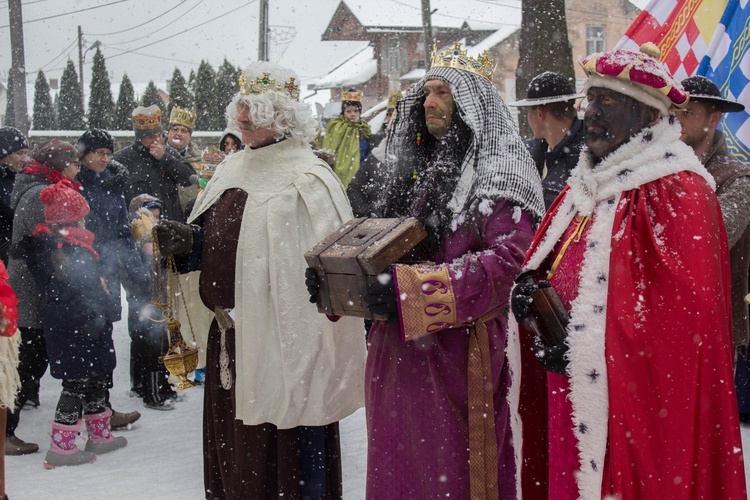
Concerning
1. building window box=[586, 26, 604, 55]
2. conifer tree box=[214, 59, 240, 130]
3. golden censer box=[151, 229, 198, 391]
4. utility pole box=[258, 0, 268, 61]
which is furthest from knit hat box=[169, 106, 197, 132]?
building window box=[586, 26, 604, 55]

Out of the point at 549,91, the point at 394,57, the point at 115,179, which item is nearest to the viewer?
the point at 549,91

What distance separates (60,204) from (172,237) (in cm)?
152

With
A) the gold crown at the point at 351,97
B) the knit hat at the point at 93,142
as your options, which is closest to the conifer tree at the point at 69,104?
the gold crown at the point at 351,97

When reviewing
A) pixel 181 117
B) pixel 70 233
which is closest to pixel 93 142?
pixel 70 233

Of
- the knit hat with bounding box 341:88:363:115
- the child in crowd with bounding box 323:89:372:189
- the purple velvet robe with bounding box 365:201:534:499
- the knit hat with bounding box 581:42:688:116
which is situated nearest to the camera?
the knit hat with bounding box 581:42:688:116

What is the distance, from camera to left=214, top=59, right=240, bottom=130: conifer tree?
2438 centimetres

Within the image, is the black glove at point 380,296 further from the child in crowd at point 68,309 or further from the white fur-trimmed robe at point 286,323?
the child in crowd at point 68,309

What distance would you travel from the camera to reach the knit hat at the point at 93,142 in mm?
5309

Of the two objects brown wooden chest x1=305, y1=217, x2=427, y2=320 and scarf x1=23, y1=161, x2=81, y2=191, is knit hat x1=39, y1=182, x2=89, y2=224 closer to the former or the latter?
scarf x1=23, y1=161, x2=81, y2=191

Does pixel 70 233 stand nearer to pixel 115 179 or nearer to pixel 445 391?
pixel 115 179

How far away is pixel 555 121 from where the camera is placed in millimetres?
4570

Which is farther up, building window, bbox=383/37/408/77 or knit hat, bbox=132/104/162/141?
building window, bbox=383/37/408/77

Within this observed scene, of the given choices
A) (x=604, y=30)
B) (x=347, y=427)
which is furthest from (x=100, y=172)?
(x=604, y=30)

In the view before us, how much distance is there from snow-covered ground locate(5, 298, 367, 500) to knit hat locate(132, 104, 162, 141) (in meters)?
2.38
